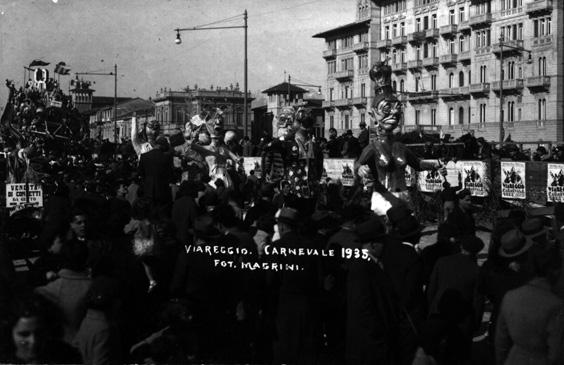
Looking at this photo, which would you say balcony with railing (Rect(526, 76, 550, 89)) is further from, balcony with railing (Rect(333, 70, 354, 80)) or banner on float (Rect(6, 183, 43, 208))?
banner on float (Rect(6, 183, 43, 208))

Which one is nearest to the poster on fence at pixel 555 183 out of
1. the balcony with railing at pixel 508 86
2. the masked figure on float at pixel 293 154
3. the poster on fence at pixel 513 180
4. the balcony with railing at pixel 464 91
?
the poster on fence at pixel 513 180

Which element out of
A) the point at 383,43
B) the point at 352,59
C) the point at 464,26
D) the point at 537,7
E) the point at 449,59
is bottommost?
the point at 352,59

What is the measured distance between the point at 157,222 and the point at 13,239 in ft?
10.6

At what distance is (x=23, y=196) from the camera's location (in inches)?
588

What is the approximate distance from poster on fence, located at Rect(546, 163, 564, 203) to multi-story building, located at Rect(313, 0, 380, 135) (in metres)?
3.59

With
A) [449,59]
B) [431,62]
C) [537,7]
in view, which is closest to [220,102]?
[431,62]

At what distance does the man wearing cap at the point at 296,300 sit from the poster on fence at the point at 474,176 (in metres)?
11.5

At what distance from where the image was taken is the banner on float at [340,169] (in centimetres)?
2200

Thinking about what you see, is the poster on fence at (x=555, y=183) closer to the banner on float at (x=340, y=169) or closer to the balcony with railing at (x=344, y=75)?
the balcony with railing at (x=344, y=75)

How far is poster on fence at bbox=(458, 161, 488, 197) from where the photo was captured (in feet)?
64.4

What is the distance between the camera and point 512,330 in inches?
254

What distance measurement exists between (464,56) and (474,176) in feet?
16.0

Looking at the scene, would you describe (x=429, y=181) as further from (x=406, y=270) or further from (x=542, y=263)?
(x=542, y=263)

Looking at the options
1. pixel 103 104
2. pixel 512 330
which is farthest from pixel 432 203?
pixel 103 104
